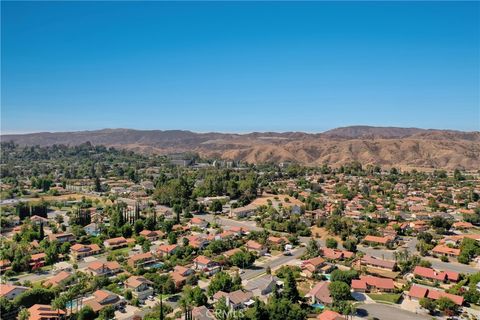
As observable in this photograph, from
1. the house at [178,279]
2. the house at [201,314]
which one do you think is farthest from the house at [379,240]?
the house at [201,314]

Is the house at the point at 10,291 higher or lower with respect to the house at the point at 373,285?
higher

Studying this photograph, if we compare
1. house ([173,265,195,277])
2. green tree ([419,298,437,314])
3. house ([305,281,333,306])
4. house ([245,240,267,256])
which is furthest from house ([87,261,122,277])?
green tree ([419,298,437,314])

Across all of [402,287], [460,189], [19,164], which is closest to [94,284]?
[402,287]

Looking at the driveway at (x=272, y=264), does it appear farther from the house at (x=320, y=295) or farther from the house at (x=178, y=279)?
the house at (x=320, y=295)

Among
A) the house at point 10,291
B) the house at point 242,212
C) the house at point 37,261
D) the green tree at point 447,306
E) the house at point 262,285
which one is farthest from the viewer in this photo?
the house at point 242,212

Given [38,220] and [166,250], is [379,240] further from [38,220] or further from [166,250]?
[38,220]
